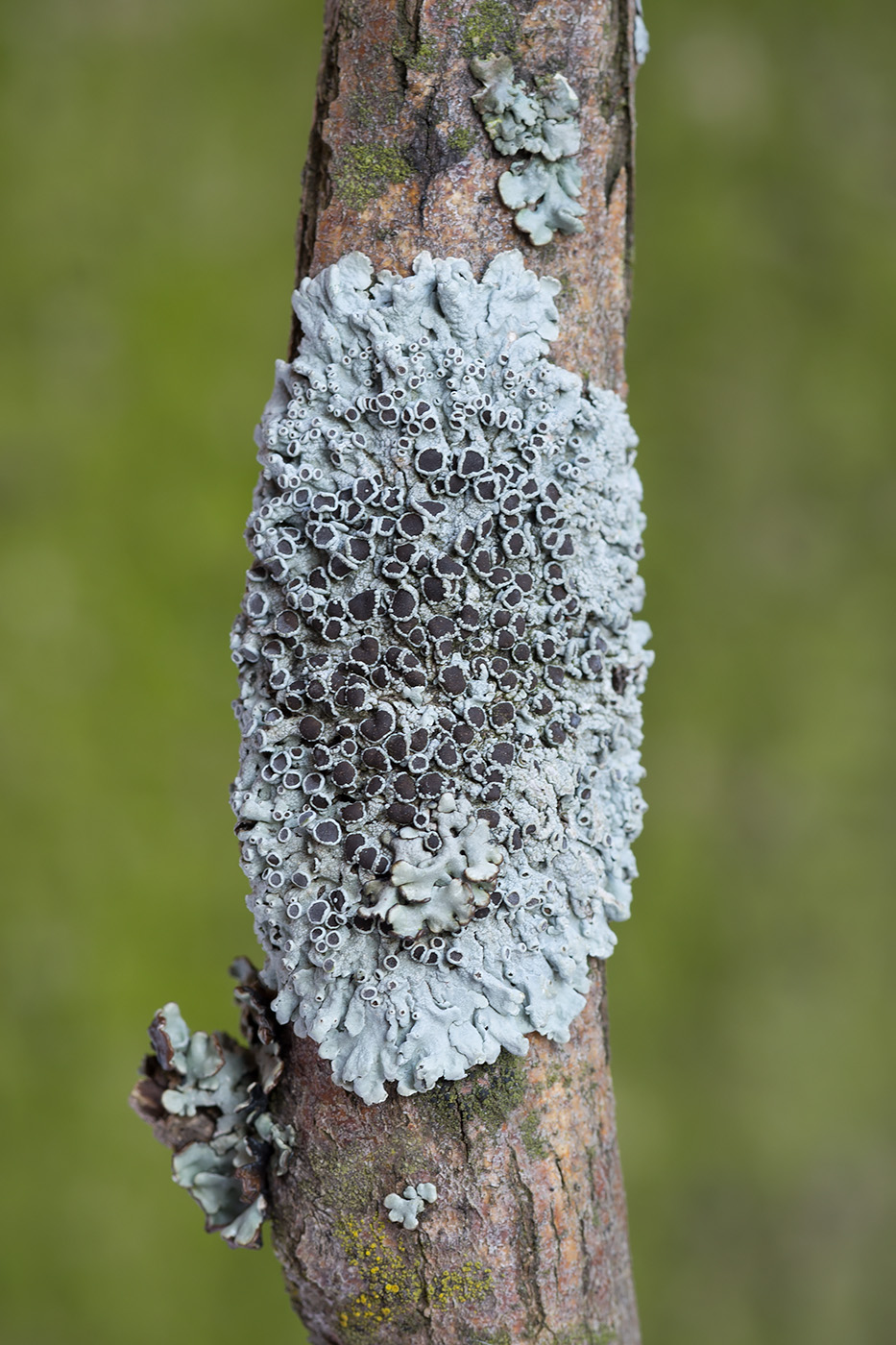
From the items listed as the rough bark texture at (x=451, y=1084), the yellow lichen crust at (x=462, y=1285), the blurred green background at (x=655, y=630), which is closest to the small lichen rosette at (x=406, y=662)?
the rough bark texture at (x=451, y=1084)

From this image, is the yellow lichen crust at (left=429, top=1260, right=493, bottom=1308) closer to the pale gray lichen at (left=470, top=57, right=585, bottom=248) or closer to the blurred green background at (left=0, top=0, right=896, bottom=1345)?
the pale gray lichen at (left=470, top=57, right=585, bottom=248)

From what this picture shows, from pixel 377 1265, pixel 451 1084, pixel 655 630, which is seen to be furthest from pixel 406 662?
pixel 655 630

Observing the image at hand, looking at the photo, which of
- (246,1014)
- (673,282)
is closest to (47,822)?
(246,1014)

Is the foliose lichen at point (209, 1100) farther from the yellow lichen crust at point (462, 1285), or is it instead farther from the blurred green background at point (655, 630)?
the blurred green background at point (655, 630)

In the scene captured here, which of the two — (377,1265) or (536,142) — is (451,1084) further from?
(536,142)

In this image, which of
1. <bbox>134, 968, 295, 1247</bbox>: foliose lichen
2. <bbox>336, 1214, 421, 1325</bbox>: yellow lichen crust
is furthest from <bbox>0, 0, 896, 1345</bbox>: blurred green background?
<bbox>336, 1214, 421, 1325</bbox>: yellow lichen crust

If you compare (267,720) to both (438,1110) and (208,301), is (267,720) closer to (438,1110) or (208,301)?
(438,1110)
